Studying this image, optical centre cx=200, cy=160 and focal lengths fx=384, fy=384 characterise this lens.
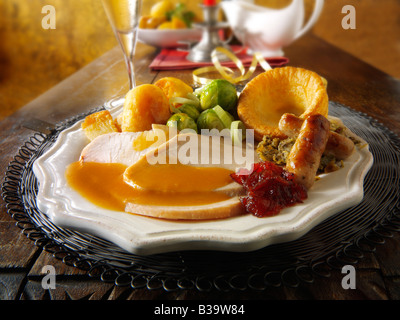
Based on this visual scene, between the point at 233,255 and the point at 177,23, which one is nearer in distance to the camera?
the point at 233,255

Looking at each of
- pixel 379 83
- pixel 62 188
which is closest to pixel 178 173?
pixel 62 188

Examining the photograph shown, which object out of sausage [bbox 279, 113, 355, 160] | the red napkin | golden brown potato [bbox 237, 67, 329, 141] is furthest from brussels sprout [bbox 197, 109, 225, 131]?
the red napkin

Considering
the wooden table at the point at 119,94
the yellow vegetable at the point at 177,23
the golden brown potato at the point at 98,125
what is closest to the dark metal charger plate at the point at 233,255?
the wooden table at the point at 119,94

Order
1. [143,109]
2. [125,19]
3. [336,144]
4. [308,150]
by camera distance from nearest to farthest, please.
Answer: [308,150] → [336,144] → [143,109] → [125,19]

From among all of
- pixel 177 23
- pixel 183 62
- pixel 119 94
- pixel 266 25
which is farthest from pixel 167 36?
pixel 119 94

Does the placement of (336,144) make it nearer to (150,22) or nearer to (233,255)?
(233,255)

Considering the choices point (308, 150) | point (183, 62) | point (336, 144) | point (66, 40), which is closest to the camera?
point (308, 150)

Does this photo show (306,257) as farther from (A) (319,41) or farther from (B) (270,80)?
(A) (319,41)
